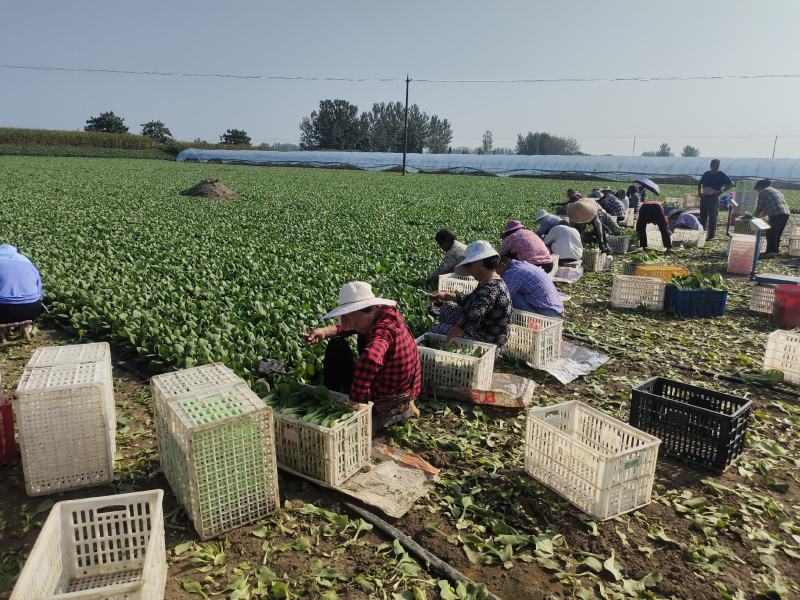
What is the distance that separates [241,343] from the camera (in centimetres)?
601

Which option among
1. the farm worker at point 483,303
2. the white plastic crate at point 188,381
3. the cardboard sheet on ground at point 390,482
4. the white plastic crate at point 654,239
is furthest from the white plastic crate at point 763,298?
the white plastic crate at point 188,381

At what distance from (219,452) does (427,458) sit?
67.4 inches

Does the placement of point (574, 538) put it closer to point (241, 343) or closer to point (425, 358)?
point (425, 358)

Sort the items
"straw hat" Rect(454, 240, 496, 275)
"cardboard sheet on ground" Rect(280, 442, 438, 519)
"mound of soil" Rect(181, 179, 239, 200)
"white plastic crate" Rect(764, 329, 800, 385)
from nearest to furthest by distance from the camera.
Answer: "cardboard sheet on ground" Rect(280, 442, 438, 519)
"straw hat" Rect(454, 240, 496, 275)
"white plastic crate" Rect(764, 329, 800, 385)
"mound of soil" Rect(181, 179, 239, 200)

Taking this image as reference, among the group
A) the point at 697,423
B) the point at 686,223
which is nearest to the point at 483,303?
the point at 697,423

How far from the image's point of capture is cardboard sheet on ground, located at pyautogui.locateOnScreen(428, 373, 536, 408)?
5180mm

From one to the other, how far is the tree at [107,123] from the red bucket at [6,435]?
106 meters

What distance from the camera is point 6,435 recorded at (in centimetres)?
409

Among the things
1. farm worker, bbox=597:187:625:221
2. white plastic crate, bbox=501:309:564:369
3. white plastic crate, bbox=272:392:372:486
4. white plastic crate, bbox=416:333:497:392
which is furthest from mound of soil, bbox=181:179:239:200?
white plastic crate, bbox=272:392:372:486

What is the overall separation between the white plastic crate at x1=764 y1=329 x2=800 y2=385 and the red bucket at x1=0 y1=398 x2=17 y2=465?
6.80 metres

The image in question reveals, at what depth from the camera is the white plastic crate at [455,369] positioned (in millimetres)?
5289

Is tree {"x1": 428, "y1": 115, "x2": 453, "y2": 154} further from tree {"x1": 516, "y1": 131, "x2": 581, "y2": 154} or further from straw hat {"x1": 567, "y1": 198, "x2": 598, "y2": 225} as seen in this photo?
straw hat {"x1": 567, "y1": 198, "x2": 598, "y2": 225}

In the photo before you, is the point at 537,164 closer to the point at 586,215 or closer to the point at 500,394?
the point at 586,215

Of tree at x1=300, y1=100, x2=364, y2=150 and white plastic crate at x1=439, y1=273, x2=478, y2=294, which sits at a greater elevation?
tree at x1=300, y1=100, x2=364, y2=150
